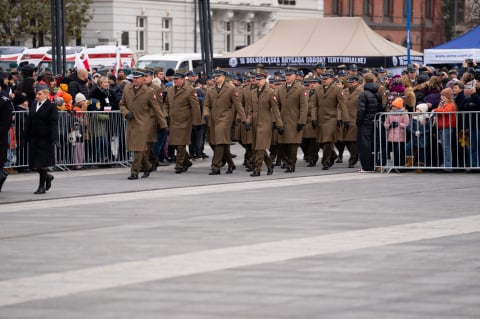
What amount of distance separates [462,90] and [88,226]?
919cm

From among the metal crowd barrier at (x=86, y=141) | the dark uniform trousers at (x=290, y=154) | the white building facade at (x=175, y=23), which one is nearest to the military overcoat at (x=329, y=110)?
the dark uniform trousers at (x=290, y=154)

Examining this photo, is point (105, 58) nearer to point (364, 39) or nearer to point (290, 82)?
point (364, 39)

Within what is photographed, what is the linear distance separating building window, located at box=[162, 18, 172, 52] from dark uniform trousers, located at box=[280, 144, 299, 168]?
4072 centimetres

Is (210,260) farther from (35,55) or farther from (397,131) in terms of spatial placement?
(35,55)

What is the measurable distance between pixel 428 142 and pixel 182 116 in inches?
166

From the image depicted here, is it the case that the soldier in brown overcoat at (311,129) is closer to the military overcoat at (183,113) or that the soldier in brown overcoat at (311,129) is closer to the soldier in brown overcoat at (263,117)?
the soldier in brown overcoat at (263,117)

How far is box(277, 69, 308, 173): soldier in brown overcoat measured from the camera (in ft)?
70.9

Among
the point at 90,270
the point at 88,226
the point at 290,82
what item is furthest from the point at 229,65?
the point at 90,270

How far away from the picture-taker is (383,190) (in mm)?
17828

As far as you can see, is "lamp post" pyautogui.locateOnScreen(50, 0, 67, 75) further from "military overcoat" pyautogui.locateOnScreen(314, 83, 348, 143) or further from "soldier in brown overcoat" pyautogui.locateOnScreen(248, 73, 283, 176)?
"soldier in brown overcoat" pyautogui.locateOnScreen(248, 73, 283, 176)

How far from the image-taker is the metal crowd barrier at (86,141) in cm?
2144

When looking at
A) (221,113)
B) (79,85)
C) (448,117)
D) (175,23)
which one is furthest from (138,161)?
(175,23)

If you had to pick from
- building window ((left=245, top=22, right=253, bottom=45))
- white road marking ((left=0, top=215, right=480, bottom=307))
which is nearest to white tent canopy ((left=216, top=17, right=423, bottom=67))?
white road marking ((left=0, top=215, right=480, bottom=307))

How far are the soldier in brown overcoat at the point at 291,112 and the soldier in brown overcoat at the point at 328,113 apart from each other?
87 cm
